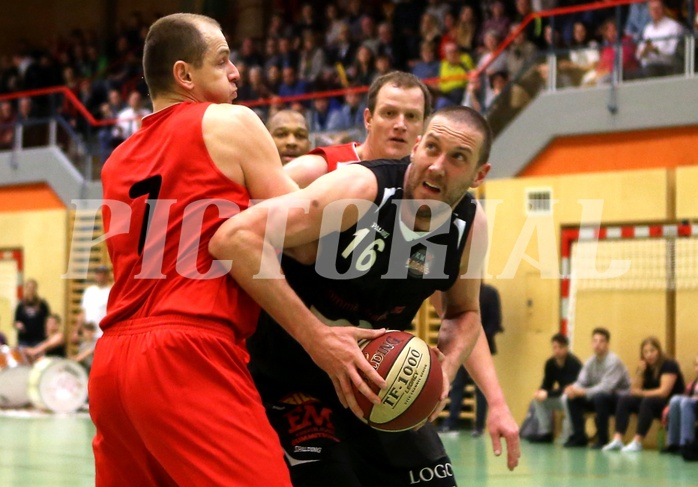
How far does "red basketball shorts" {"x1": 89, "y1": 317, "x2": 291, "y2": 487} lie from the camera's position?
10.3 feet

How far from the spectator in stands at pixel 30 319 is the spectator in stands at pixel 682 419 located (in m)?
9.92

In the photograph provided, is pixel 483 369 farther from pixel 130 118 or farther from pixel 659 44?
pixel 130 118

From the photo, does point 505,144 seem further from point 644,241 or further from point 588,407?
point 588,407

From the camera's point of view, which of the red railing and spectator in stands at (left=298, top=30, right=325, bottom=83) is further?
spectator in stands at (left=298, top=30, right=325, bottom=83)

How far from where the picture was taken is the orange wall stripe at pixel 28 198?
765 inches

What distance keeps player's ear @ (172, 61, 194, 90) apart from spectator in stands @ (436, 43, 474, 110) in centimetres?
989

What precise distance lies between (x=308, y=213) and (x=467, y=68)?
36.9ft

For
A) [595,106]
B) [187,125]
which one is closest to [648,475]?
[595,106]

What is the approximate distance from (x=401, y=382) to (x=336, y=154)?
1611 mm

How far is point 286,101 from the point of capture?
1570cm

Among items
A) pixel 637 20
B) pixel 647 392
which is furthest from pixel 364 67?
pixel 647 392

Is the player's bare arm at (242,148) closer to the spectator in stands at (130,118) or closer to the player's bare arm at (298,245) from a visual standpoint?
the player's bare arm at (298,245)

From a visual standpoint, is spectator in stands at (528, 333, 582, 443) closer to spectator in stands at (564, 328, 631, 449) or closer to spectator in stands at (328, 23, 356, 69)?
spectator in stands at (564, 328, 631, 449)

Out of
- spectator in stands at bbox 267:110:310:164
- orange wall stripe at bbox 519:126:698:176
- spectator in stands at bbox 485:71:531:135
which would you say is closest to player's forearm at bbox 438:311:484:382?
spectator in stands at bbox 267:110:310:164
